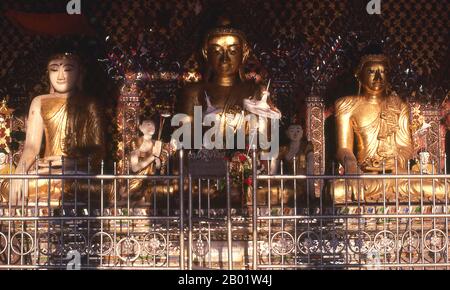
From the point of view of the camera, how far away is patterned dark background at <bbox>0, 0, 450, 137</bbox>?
33.7ft

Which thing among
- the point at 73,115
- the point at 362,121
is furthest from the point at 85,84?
the point at 362,121

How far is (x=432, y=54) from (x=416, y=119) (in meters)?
0.64

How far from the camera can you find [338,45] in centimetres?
1043

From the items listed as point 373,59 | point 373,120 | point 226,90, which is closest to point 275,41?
point 226,90

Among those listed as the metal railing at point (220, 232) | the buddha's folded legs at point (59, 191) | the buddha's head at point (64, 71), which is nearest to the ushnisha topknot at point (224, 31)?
the buddha's head at point (64, 71)

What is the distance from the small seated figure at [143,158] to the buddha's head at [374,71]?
1987mm

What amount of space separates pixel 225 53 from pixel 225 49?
0.13ft

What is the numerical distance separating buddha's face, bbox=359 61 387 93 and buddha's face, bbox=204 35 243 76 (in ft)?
3.78

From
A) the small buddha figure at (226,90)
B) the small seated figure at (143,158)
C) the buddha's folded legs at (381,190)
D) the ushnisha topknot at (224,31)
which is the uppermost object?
the ushnisha topknot at (224,31)

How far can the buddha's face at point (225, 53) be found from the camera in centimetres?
995

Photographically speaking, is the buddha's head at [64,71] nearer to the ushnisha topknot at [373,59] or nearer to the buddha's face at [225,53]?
the buddha's face at [225,53]

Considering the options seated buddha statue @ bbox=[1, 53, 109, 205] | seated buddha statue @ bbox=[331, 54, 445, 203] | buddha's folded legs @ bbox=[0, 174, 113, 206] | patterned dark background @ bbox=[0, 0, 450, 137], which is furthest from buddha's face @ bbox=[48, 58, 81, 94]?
seated buddha statue @ bbox=[331, 54, 445, 203]

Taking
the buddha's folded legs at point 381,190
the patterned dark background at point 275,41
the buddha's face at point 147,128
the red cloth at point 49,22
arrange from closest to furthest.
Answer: the buddha's folded legs at point 381,190, the buddha's face at point 147,128, the red cloth at point 49,22, the patterned dark background at point 275,41
